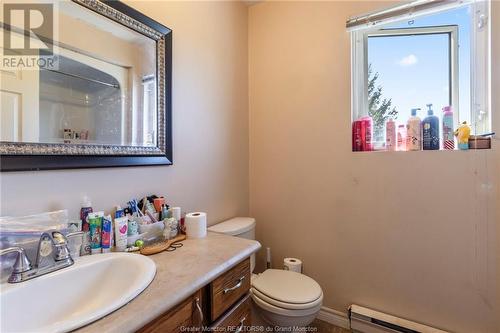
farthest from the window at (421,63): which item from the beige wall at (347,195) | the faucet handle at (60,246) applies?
the faucet handle at (60,246)

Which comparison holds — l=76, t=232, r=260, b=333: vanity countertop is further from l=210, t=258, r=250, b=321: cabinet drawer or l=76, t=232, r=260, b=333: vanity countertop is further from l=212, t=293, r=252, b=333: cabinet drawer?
l=212, t=293, r=252, b=333: cabinet drawer

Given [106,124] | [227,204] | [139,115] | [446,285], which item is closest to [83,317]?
[106,124]

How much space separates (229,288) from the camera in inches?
36.7

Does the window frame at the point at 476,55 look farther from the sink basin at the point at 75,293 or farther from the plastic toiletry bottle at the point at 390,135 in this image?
the sink basin at the point at 75,293

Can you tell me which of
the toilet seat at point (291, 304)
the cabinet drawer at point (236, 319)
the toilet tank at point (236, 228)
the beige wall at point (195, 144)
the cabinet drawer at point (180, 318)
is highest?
the beige wall at point (195, 144)

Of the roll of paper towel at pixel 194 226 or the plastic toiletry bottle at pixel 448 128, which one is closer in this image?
the roll of paper towel at pixel 194 226

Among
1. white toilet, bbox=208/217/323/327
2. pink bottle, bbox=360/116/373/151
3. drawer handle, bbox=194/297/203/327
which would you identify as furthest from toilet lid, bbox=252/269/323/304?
pink bottle, bbox=360/116/373/151

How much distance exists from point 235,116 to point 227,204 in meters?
0.65

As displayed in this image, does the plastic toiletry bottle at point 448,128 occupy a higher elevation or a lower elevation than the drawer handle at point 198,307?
higher

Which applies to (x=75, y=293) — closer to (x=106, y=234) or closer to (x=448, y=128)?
(x=106, y=234)

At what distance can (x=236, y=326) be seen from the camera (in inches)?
38.5

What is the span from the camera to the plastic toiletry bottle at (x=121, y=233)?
962mm

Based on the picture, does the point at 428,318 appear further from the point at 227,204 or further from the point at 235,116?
the point at 235,116

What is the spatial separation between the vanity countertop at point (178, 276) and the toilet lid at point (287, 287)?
0.43 metres
